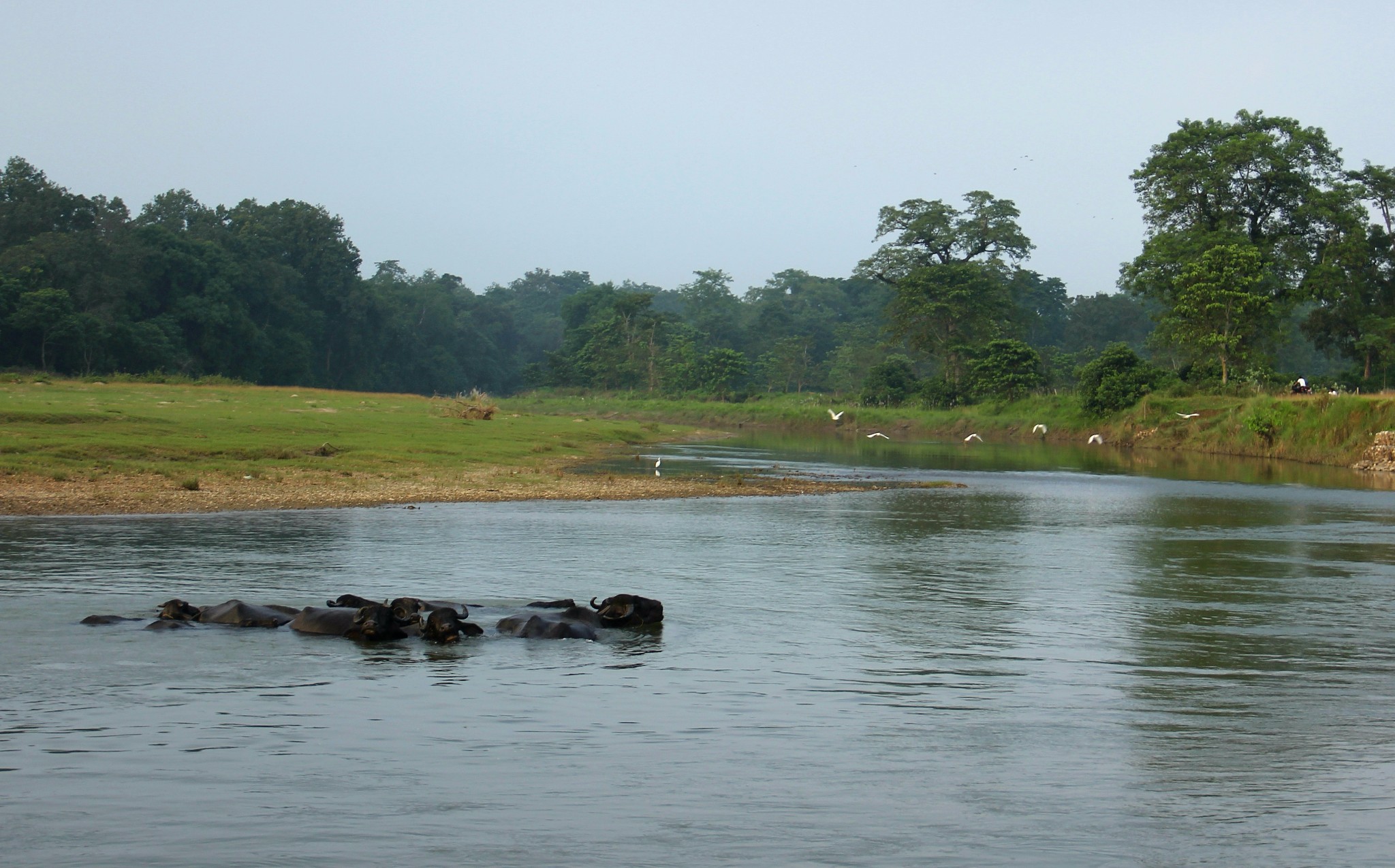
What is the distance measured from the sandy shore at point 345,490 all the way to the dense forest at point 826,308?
35464 millimetres

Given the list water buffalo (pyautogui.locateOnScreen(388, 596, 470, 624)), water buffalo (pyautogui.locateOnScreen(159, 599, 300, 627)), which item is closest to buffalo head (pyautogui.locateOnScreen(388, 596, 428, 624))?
water buffalo (pyautogui.locateOnScreen(388, 596, 470, 624))

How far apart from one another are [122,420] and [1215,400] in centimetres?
4774

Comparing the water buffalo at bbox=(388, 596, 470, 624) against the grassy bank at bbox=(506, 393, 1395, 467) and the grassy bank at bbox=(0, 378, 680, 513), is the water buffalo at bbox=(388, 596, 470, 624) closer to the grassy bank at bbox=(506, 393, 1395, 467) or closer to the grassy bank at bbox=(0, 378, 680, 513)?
the grassy bank at bbox=(0, 378, 680, 513)

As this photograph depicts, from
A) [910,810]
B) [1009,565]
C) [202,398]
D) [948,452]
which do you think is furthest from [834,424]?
[910,810]

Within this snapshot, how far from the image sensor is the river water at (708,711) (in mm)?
6453

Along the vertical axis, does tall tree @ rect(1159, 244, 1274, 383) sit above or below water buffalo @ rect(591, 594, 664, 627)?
above

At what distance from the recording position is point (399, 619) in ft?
38.0

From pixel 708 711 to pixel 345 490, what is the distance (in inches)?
705

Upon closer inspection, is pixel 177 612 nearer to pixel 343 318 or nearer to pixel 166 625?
pixel 166 625

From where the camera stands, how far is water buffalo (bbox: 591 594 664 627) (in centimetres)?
1216

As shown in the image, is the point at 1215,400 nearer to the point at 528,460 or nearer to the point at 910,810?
the point at 528,460

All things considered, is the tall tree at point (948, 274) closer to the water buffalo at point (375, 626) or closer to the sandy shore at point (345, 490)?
the sandy shore at point (345, 490)

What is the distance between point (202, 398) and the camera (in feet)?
170

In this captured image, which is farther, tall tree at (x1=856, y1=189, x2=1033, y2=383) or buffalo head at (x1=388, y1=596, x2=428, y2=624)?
tall tree at (x1=856, y1=189, x2=1033, y2=383)
